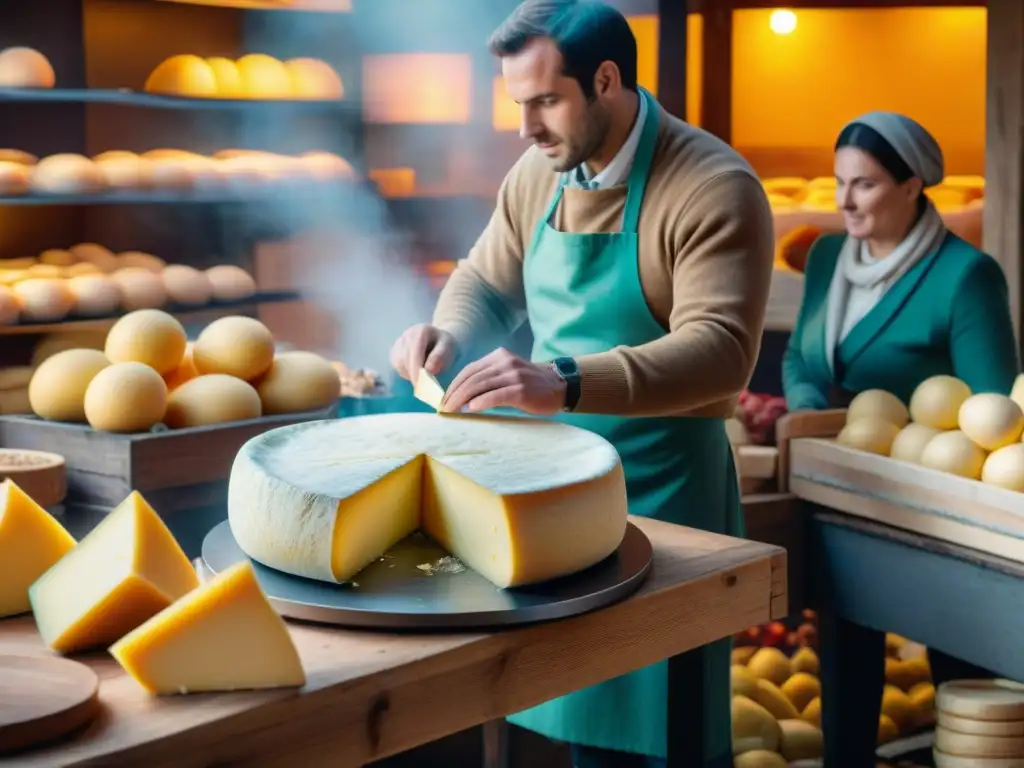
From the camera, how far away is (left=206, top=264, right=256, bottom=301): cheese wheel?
5098 millimetres

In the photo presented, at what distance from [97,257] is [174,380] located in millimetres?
2551

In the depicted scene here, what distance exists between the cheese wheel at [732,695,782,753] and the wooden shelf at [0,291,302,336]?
258 cm

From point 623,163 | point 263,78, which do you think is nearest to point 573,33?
point 623,163

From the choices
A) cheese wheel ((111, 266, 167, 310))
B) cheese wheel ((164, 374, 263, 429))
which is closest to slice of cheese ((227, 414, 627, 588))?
cheese wheel ((164, 374, 263, 429))

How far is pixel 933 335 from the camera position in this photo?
3.05 metres

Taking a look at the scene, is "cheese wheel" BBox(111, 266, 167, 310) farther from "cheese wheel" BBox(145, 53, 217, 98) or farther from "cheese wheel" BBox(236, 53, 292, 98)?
"cheese wheel" BBox(236, 53, 292, 98)

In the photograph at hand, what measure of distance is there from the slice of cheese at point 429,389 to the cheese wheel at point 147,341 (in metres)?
0.60

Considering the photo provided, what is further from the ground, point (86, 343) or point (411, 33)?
point (411, 33)

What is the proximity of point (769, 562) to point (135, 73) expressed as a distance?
4.40 meters

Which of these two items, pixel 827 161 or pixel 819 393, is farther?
pixel 827 161

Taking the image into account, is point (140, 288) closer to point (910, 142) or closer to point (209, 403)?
point (209, 403)

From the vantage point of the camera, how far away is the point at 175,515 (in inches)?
93.9

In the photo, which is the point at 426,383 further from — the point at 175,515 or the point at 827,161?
the point at 827,161

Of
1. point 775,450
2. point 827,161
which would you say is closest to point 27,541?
point 775,450
